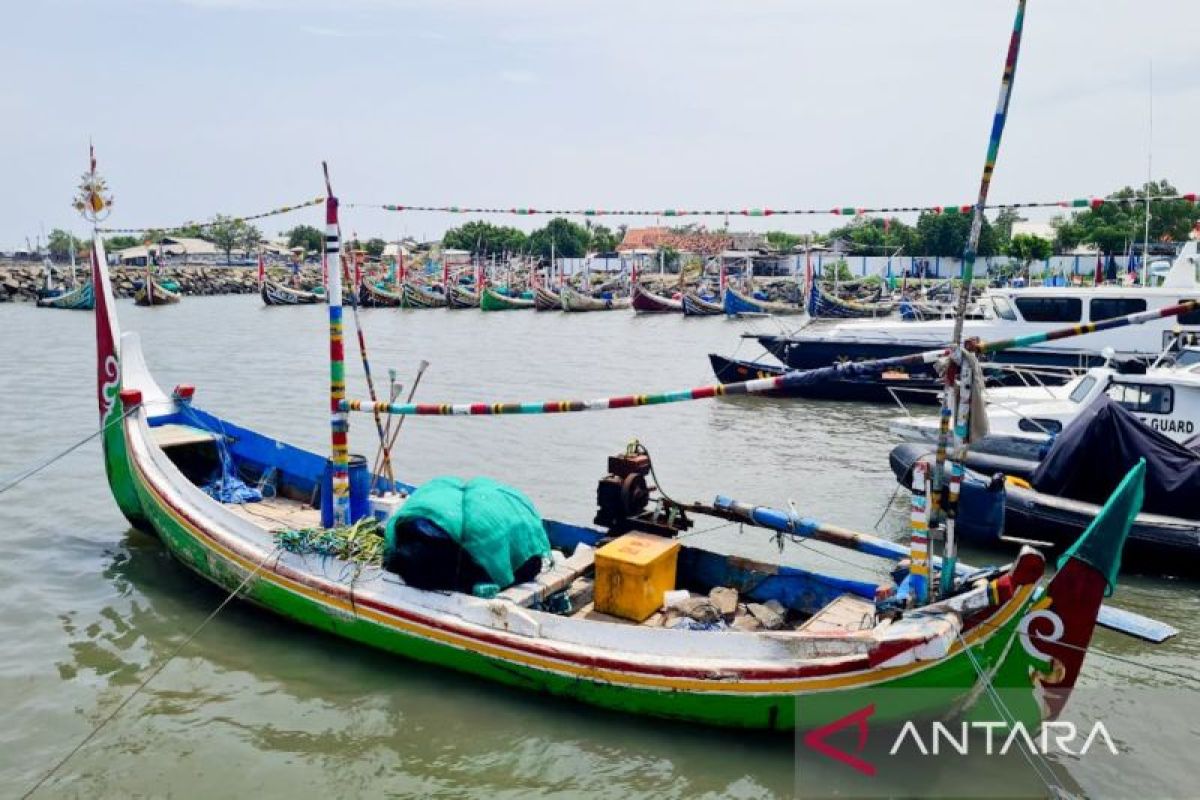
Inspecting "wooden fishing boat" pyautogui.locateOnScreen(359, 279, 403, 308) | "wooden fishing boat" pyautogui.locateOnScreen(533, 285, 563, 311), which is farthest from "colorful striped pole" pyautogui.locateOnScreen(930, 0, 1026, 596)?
"wooden fishing boat" pyautogui.locateOnScreen(359, 279, 403, 308)

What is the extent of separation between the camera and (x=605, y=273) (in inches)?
3260

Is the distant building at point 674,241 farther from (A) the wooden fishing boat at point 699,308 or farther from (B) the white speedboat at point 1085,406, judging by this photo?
(B) the white speedboat at point 1085,406

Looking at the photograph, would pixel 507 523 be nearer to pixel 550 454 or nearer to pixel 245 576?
pixel 245 576

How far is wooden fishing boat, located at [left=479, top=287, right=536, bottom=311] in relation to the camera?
60081mm

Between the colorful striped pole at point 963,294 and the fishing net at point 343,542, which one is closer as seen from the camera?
the colorful striped pole at point 963,294

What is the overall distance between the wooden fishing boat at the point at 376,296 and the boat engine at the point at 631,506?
184ft

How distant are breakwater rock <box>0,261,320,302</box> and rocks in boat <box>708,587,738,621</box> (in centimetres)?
6824

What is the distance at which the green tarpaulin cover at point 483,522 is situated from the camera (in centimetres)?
691

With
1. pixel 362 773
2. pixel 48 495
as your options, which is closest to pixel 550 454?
pixel 48 495

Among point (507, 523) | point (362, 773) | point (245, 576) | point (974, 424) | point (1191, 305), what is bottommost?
point (362, 773)

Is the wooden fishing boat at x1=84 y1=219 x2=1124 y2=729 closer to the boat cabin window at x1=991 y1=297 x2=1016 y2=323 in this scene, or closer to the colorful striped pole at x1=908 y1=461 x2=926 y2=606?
the colorful striped pole at x1=908 y1=461 x2=926 y2=606

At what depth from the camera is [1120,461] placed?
31.4 feet

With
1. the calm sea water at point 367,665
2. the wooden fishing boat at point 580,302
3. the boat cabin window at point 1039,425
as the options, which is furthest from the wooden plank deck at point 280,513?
the wooden fishing boat at point 580,302

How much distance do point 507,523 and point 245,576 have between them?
8.68 feet
